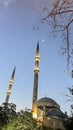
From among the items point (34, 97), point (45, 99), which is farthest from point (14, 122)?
point (45, 99)

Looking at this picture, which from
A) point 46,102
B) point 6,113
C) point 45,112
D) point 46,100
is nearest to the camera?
point 6,113

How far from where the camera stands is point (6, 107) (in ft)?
133

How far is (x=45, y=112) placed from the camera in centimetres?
5956

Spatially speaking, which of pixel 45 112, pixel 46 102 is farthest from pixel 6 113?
pixel 46 102

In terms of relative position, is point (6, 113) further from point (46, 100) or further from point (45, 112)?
point (46, 100)

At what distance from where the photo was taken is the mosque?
48.5 metres

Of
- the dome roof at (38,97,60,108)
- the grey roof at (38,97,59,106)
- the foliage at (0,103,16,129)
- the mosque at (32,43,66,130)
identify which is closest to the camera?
the foliage at (0,103,16,129)

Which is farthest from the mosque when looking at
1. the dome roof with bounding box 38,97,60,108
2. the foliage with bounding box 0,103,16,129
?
the foliage with bounding box 0,103,16,129

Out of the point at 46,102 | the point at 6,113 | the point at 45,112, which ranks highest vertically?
the point at 46,102

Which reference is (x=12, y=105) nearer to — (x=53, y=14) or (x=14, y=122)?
(x=14, y=122)

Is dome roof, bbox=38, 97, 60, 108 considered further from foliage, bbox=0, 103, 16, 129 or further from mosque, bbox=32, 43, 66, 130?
foliage, bbox=0, 103, 16, 129

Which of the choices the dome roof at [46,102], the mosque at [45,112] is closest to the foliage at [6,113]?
the mosque at [45,112]

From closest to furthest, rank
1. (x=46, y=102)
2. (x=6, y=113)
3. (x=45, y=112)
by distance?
(x=6, y=113) < (x=45, y=112) < (x=46, y=102)

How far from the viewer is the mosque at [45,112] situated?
48469 mm
